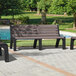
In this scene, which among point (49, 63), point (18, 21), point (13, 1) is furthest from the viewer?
point (18, 21)

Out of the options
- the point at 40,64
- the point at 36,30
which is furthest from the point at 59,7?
the point at 40,64

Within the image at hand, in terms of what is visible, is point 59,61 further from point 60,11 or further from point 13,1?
point 60,11

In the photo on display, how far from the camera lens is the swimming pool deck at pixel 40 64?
6.88m

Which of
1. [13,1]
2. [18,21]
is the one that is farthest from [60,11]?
[13,1]

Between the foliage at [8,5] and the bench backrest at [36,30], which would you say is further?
the foliage at [8,5]

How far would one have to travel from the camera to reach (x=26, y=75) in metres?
6.55

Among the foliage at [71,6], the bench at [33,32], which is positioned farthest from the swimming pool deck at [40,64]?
the foliage at [71,6]

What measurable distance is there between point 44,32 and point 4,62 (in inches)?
142

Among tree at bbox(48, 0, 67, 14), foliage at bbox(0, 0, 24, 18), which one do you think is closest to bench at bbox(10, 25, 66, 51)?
foliage at bbox(0, 0, 24, 18)

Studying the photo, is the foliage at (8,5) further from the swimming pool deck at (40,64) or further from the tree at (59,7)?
the tree at (59,7)

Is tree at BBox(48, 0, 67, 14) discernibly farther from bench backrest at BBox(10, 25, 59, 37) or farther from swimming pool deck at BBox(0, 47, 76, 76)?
swimming pool deck at BBox(0, 47, 76, 76)

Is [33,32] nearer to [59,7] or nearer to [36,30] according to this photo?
[36,30]

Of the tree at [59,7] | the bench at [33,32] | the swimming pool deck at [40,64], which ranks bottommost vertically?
the swimming pool deck at [40,64]

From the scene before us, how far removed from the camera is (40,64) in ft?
26.2
